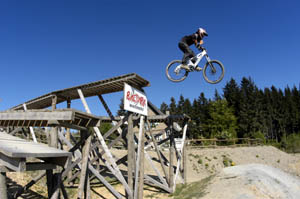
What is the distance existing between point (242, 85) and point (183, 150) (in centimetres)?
5602

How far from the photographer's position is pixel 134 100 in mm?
8602

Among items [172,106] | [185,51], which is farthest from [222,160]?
[172,106]

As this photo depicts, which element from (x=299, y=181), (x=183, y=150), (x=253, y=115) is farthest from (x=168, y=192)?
(x=253, y=115)

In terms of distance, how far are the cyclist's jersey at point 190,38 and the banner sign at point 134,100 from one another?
270 cm

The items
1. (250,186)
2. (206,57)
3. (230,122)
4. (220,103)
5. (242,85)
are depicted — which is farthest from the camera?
(242,85)

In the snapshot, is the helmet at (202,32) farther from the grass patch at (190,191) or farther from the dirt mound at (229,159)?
the dirt mound at (229,159)

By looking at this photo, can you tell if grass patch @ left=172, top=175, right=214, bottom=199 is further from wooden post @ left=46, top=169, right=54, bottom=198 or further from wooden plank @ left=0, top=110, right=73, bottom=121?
wooden plank @ left=0, top=110, right=73, bottom=121

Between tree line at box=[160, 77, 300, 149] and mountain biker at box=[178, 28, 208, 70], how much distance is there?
40549mm

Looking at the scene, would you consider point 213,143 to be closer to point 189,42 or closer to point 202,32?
point 189,42

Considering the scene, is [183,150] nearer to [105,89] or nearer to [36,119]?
[105,89]

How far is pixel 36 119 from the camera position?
567cm

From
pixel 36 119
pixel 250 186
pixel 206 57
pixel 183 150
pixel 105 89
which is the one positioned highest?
pixel 206 57

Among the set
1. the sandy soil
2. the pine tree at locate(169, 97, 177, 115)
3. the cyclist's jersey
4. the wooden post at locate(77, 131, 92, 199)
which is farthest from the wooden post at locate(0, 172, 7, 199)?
the pine tree at locate(169, 97, 177, 115)

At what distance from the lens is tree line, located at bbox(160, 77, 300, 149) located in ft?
165
